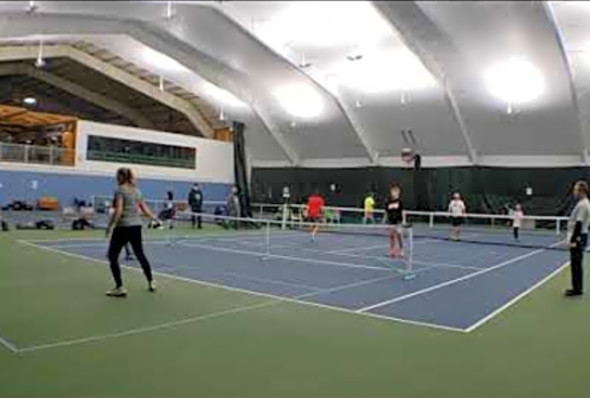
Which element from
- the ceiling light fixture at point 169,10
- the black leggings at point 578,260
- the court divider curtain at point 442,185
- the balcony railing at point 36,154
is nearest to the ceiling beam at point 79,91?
the balcony railing at point 36,154

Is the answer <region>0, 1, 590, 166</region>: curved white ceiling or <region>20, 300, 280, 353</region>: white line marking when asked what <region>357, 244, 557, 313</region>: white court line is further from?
<region>0, 1, 590, 166</region>: curved white ceiling

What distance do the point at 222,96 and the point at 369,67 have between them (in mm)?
20240

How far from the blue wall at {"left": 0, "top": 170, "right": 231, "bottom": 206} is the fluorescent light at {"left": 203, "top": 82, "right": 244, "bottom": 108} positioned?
619 cm

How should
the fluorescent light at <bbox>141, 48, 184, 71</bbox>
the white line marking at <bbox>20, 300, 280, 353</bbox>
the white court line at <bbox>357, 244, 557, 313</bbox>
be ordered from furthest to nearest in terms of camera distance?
1. the fluorescent light at <bbox>141, 48, 184, 71</bbox>
2. the white court line at <bbox>357, 244, 557, 313</bbox>
3. the white line marking at <bbox>20, 300, 280, 353</bbox>

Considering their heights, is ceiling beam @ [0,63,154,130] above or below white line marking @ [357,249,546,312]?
above

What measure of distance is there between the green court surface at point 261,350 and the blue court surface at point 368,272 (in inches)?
26.3

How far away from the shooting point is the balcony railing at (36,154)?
28359 millimetres

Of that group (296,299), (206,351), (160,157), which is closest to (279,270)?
(296,299)

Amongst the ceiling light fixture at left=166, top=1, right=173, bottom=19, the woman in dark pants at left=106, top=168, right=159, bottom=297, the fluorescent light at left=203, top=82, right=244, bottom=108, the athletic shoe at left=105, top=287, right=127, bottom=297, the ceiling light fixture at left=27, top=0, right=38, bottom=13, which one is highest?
the fluorescent light at left=203, top=82, right=244, bottom=108

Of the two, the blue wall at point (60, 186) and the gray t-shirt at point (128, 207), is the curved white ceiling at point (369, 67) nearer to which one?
the gray t-shirt at point (128, 207)

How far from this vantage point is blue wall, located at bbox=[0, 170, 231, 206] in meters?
28.1

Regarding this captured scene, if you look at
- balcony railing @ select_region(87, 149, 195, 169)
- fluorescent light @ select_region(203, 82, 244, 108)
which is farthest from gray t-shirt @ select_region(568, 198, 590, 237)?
balcony railing @ select_region(87, 149, 195, 169)

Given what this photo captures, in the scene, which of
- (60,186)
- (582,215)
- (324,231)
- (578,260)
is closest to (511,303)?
(578,260)

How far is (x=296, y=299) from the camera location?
8.41 m
